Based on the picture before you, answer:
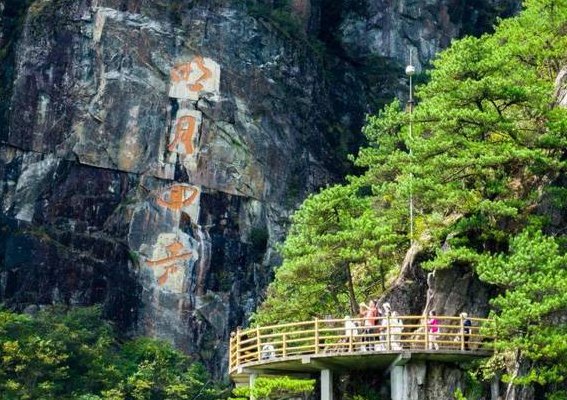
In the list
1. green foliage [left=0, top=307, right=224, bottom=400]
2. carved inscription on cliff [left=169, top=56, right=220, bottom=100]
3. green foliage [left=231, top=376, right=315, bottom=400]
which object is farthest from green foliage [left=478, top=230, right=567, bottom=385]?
carved inscription on cliff [left=169, top=56, right=220, bottom=100]

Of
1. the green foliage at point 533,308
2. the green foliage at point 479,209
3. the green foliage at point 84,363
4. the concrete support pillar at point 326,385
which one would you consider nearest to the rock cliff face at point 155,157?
the green foliage at point 84,363

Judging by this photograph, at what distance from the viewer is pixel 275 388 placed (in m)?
19.3

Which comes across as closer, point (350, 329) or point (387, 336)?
point (350, 329)

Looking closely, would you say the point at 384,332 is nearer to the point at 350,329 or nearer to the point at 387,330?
the point at 387,330

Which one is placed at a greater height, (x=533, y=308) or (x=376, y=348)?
(x=533, y=308)

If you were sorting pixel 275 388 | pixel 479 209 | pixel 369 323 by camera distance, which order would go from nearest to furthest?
1. pixel 275 388
2. pixel 369 323
3. pixel 479 209

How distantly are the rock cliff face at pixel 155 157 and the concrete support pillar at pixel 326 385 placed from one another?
16.1 m

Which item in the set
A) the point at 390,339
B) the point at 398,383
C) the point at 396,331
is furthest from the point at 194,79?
the point at 398,383

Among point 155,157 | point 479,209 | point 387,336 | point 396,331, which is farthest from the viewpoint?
point 155,157

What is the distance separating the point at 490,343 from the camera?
734 inches

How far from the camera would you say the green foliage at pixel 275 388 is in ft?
62.7

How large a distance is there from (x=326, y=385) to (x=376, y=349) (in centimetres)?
150

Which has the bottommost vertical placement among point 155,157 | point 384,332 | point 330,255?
point 384,332

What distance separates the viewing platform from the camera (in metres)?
19.0
